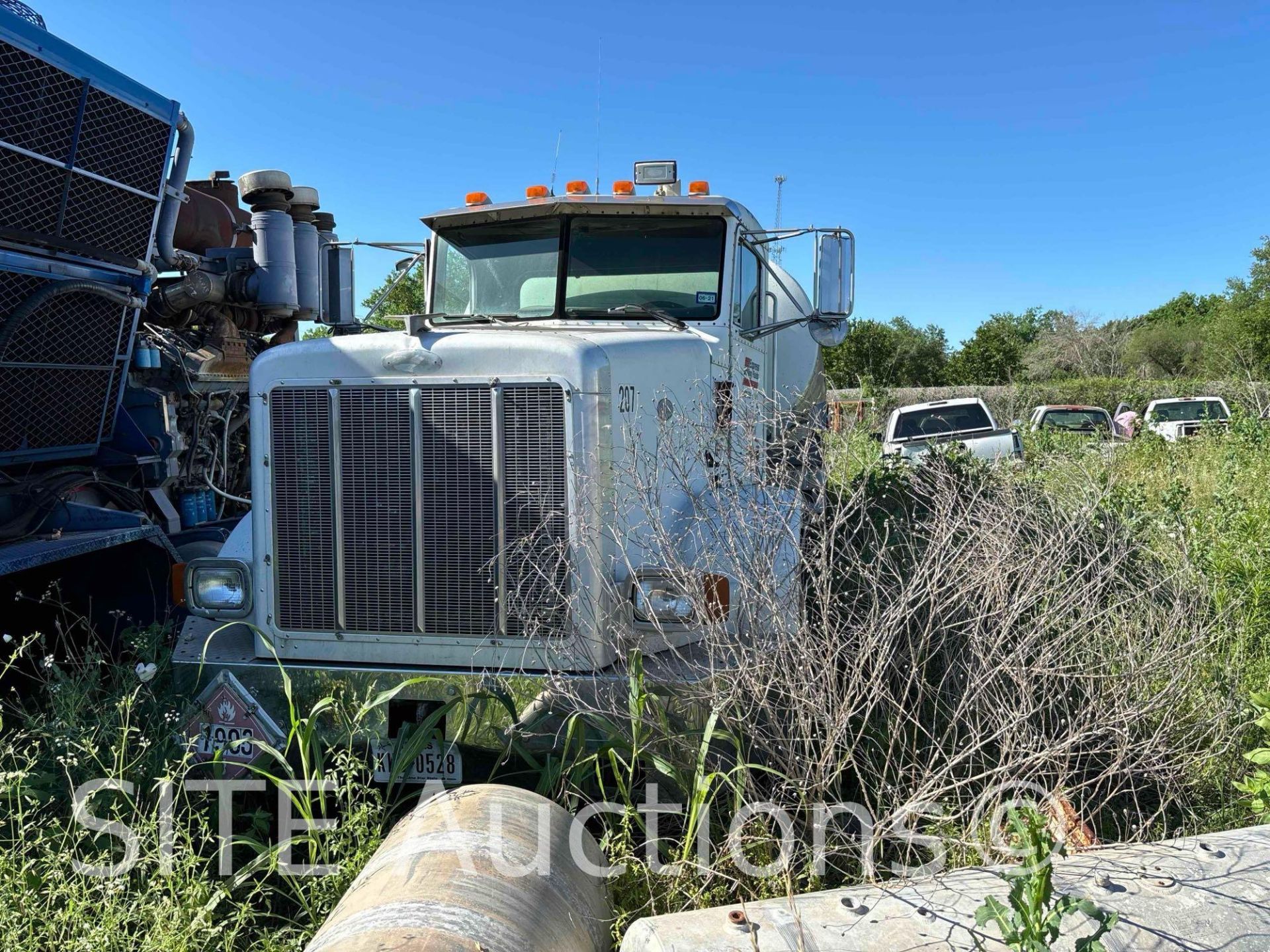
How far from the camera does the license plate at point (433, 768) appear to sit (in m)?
3.65

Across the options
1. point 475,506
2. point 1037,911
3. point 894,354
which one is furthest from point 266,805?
point 894,354

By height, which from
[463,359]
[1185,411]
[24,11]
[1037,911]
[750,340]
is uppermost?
[24,11]

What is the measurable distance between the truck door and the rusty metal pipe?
2288 mm

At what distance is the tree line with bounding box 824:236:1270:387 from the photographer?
99.3 ft

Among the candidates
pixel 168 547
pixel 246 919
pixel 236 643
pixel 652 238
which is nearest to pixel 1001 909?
pixel 246 919

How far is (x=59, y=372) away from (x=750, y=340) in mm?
4127

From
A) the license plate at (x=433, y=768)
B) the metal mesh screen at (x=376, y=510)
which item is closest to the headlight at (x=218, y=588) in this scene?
the metal mesh screen at (x=376, y=510)

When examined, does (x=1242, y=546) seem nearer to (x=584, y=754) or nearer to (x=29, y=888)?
(x=584, y=754)

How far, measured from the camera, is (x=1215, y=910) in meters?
Result: 2.53

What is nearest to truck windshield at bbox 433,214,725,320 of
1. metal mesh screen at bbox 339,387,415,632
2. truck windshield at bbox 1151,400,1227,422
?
metal mesh screen at bbox 339,387,415,632

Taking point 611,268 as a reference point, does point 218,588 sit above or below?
below

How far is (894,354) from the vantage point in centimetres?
2902

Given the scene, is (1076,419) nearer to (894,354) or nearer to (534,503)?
(894,354)

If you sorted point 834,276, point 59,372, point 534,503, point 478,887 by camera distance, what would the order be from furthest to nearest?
point 59,372 → point 834,276 → point 534,503 → point 478,887
